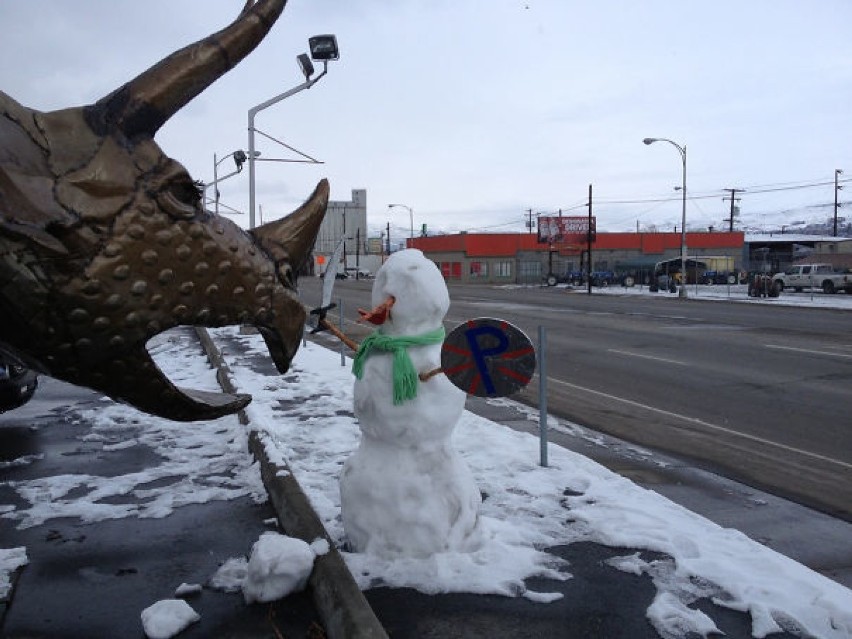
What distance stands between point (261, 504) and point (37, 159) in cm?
365

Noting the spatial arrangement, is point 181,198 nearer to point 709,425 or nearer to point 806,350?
point 709,425

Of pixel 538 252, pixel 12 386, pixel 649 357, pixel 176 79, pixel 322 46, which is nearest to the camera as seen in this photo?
pixel 176 79

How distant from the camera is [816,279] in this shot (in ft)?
129

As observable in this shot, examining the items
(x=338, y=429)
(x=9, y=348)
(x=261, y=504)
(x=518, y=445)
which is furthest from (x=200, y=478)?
(x=9, y=348)

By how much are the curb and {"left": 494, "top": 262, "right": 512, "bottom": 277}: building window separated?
5970 cm

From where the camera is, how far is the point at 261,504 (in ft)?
16.9

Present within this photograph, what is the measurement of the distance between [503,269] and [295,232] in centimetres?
6267

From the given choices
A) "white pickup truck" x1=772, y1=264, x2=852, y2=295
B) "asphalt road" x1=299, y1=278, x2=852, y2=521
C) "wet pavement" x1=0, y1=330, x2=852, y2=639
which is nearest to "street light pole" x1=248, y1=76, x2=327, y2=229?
"asphalt road" x1=299, y1=278, x2=852, y2=521

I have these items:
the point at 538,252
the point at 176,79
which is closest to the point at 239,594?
the point at 176,79

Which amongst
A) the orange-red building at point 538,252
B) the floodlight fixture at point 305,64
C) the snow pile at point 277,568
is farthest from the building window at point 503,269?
the snow pile at point 277,568

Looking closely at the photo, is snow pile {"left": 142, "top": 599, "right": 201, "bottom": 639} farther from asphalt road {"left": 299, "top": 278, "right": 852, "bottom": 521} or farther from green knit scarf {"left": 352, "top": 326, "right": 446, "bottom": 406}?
asphalt road {"left": 299, "top": 278, "right": 852, "bottom": 521}

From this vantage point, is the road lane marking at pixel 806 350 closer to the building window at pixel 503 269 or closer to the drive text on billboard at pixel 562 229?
the drive text on billboard at pixel 562 229

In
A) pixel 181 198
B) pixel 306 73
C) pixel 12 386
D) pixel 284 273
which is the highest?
pixel 306 73

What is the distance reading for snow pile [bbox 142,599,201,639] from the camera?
11.0 ft
